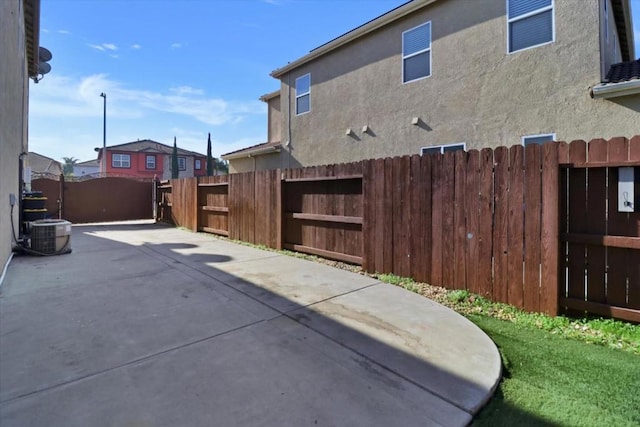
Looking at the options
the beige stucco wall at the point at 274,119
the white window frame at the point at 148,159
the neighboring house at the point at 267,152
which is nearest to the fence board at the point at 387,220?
the neighboring house at the point at 267,152

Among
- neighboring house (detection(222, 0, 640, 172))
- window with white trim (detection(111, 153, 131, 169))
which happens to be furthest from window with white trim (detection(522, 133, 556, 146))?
window with white trim (detection(111, 153, 131, 169))

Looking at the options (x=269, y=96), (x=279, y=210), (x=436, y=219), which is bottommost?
(x=436, y=219)

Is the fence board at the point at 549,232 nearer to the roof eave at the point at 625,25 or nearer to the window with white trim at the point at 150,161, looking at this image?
the roof eave at the point at 625,25

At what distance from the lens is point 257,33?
1164 centimetres

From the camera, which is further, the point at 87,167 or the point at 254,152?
the point at 87,167

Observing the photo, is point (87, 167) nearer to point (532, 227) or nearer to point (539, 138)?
point (539, 138)

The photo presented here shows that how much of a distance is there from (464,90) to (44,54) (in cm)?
1456

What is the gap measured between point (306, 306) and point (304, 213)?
3.56m

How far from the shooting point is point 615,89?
5.70m

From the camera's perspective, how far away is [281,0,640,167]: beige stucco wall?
245 inches

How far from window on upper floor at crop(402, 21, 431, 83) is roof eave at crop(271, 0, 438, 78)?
19.0 inches

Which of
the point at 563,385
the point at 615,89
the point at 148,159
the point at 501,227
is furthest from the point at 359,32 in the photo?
the point at 148,159

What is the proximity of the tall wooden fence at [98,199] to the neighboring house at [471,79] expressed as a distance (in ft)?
34.9

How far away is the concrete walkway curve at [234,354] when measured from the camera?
2.16m
